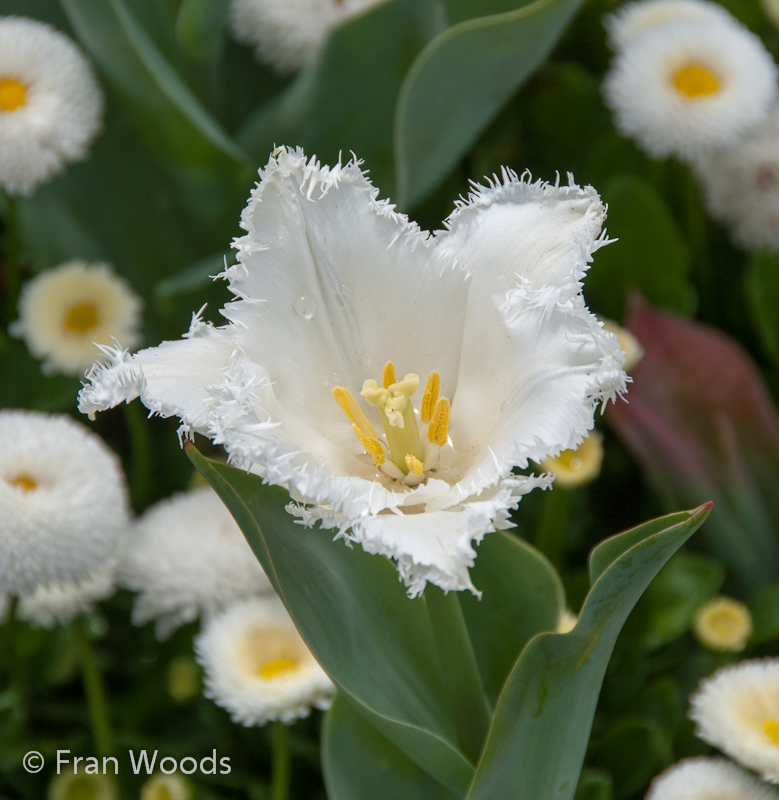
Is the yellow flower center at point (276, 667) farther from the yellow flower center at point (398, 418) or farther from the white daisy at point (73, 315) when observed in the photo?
the white daisy at point (73, 315)

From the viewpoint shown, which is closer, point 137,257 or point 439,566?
point 439,566

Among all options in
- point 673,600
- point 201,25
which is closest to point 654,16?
point 201,25

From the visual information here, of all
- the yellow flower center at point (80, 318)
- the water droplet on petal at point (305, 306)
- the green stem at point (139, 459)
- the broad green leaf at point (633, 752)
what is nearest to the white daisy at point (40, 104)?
the yellow flower center at point (80, 318)

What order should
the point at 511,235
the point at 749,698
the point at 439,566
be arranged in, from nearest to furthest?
the point at 439,566 → the point at 511,235 → the point at 749,698

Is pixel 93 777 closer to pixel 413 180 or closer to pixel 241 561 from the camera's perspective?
pixel 241 561

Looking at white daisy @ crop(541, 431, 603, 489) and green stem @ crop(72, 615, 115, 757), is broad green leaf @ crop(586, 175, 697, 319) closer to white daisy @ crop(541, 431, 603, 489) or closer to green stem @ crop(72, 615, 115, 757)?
white daisy @ crop(541, 431, 603, 489)

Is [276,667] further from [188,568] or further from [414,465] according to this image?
[414,465]

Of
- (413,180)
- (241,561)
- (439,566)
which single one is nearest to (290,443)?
(439,566)

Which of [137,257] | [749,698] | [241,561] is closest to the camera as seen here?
[749,698]
